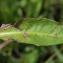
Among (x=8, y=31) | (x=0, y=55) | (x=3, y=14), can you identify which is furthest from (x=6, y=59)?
(x=8, y=31)

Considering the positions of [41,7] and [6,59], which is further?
[41,7]

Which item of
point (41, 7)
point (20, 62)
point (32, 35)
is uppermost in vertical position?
point (32, 35)

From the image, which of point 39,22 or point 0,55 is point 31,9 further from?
point 39,22

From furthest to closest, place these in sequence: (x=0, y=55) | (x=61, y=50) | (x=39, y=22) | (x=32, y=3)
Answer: (x=32, y=3) → (x=61, y=50) → (x=0, y=55) → (x=39, y=22)

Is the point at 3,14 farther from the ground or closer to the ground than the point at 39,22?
closer to the ground

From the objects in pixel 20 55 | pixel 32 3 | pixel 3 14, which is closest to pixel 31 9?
pixel 32 3

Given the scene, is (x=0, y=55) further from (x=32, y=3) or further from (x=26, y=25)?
(x=26, y=25)

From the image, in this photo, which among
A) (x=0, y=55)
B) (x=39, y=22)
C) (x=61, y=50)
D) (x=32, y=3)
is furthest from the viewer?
(x=32, y=3)
